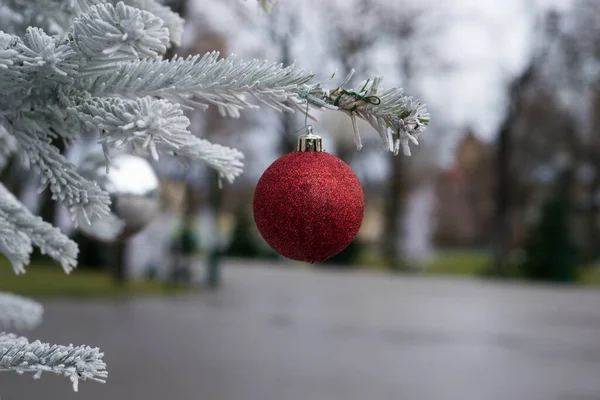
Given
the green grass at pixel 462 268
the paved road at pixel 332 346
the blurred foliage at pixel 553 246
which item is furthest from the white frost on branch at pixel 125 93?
the green grass at pixel 462 268

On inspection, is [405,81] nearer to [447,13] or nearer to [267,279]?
[447,13]

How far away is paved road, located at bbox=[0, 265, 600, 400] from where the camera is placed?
25.7ft

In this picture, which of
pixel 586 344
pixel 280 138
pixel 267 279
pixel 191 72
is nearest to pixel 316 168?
pixel 191 72

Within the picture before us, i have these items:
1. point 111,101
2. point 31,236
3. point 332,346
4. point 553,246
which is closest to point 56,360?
point 31,236

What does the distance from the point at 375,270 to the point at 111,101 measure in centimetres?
2643

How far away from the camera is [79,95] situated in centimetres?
130

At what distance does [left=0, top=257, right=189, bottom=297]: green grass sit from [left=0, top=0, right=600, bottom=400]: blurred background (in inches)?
3.3

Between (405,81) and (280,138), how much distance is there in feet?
17.2

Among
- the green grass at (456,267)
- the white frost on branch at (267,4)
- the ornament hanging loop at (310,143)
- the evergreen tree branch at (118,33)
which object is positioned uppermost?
the white frost on branch at (267,4)

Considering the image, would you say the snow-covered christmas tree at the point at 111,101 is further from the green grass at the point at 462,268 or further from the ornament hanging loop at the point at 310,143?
the green grass at the point at 462,268

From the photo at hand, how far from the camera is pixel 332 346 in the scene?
1064cm

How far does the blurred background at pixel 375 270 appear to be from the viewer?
856 cm

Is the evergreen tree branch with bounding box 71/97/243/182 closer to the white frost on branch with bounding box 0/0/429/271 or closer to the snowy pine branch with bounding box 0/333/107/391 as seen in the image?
the white frost on branch with bounding box 0/0/429/271

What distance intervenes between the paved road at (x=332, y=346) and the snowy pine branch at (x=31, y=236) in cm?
623
